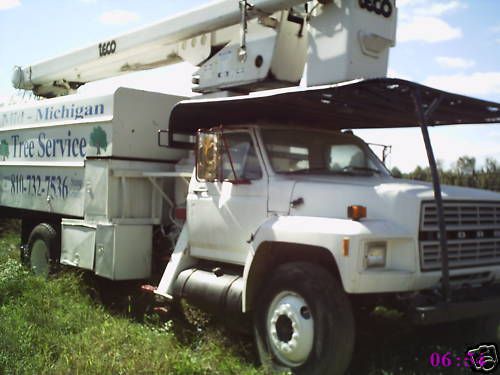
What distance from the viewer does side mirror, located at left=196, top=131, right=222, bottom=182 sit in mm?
5805

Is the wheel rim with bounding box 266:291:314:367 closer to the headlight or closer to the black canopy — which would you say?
the headlight

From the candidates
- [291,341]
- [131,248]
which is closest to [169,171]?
[131,248]

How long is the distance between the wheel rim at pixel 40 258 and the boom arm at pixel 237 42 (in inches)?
121

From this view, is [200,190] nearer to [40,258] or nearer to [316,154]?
[316,154]

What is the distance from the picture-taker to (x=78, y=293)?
748 centimetres

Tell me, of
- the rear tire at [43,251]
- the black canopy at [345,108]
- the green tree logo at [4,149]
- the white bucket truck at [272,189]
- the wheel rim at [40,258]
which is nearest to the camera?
the white bucket truck at [272,189]

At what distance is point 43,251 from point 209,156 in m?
3.97

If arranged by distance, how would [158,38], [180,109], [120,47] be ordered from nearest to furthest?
[180,109]
[158,38]
[120,47]

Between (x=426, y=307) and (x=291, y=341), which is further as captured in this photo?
(x=291, y=341)

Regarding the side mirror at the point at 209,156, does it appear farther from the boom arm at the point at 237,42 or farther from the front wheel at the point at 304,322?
the front wheel at the point at 304,322

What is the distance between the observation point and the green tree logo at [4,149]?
973 centimetres

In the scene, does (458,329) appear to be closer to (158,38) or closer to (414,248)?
(414,248)

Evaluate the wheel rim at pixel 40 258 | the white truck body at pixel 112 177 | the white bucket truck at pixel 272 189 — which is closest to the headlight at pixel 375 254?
the white bucket truck at pixel 272 189

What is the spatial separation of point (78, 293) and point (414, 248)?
4.66 metres
